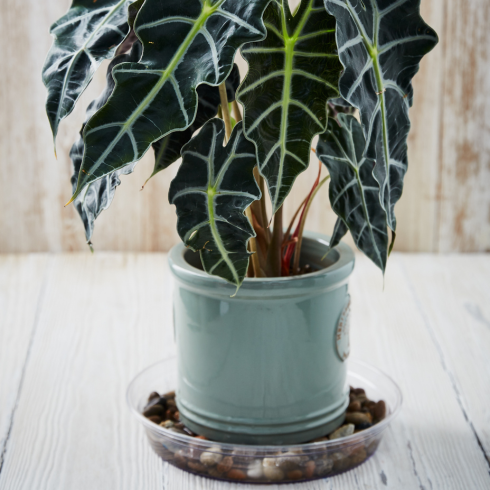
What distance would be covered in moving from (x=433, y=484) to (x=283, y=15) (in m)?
0.61

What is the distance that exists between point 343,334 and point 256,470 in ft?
0.70

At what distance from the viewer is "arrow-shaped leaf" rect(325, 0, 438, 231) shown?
0.56 metres

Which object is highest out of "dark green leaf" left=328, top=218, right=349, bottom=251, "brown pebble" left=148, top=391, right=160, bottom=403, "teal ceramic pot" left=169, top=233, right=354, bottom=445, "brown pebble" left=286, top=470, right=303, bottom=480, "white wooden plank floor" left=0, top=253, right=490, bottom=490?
"dark green leaf" left=328, top=218, right=349, bottom=251

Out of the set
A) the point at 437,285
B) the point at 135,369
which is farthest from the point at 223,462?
the point at 437,285

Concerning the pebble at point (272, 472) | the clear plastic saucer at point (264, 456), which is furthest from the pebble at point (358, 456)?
the pebble at point (272, 472)

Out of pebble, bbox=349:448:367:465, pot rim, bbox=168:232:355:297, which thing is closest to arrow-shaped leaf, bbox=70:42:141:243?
pot rim, bbox=168:232:355:297

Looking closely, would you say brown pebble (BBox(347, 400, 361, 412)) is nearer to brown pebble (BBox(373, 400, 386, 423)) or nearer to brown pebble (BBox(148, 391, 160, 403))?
brown pebble (BBox(373, 400, 386, 423))

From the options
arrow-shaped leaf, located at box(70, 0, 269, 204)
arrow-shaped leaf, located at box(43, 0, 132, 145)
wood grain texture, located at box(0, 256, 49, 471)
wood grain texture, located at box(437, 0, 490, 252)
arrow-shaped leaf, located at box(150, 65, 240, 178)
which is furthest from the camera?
wood grain texture, located at box(437, 0, 490, 252)

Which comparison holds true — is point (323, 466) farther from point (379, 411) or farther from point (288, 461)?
point (379, 411)

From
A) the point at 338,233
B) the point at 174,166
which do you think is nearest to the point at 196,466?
the point at 338,233

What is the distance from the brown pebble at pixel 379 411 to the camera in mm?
925

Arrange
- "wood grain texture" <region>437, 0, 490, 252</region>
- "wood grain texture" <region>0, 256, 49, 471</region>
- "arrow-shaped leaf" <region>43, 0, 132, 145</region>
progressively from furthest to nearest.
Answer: "wood grain texture" <region>437, 0, 490, 252</region> → "wood grain texture" <region>0, 256, 49, 471</region> → "arrow-shaped leaf" <region>43, 0, 132, 145</region>

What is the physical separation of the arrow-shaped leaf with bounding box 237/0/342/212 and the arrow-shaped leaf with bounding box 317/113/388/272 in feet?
0.41

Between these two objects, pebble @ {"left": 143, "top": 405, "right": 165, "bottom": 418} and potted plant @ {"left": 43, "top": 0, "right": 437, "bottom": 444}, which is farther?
pebble @ {"left": 143, "top": 405, "right": 165, "bottom": 418}
